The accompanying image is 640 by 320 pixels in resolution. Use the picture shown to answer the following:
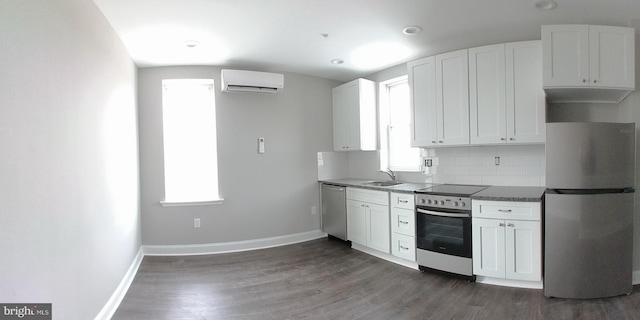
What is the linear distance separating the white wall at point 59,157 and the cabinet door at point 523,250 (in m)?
3.41

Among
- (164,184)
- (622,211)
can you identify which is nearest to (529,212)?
(622,211)

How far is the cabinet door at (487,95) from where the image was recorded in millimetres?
3100

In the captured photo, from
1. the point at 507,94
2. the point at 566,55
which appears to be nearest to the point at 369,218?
the point at 507,94

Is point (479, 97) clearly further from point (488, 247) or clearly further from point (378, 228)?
point (378, 228)

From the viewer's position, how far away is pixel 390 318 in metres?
2.29

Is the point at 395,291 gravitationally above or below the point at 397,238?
below

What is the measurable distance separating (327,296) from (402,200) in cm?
138

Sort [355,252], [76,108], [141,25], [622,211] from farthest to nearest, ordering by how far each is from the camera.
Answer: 1. [355,252]
2. [141,25]
3. [622,211]
4. [76,108]

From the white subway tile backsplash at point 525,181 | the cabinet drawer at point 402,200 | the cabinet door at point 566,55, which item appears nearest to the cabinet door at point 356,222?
the cabinet drawer at point 402,200

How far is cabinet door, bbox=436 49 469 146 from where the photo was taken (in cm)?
331

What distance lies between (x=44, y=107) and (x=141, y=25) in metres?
1.53

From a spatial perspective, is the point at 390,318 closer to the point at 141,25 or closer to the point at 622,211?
the point at 622,211

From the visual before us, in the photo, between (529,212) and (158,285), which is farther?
(158,285)

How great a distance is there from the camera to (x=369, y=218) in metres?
3.80
